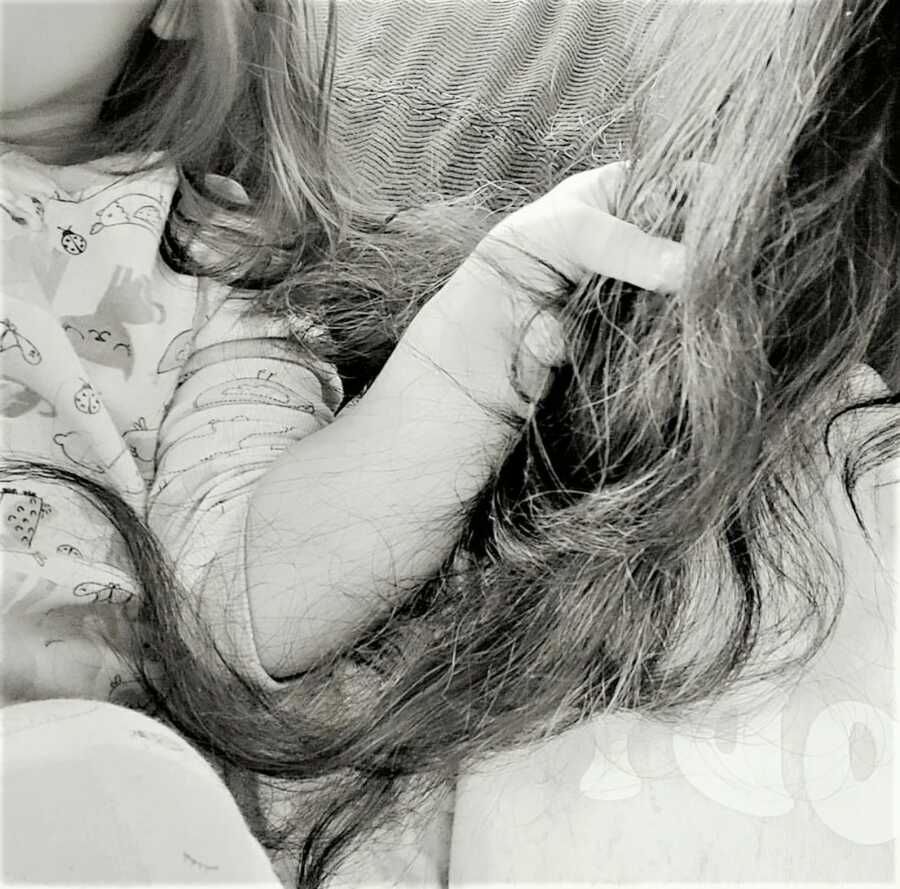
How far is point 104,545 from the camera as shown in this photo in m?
0.46

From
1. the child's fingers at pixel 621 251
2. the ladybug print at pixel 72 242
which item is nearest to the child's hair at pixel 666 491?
the child's fingers at pixel 621 251

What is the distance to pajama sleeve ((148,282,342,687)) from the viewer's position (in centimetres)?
48

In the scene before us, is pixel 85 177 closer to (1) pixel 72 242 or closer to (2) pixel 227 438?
(1) pixel 72 242

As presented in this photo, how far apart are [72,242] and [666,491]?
312 mm

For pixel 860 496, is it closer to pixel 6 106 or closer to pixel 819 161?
pixel 819 161

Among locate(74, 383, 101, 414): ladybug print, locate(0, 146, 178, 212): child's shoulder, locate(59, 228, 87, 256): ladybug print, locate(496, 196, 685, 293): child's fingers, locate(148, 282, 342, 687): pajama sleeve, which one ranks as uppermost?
locate(496, 196, 685, 293): child's fingers

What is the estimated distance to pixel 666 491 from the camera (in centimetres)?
43

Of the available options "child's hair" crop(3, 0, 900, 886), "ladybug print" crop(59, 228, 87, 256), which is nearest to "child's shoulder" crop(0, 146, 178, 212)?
"ladybug print" crop(59, 228, 87, 256)

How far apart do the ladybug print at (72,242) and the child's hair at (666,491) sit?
0.44 ft

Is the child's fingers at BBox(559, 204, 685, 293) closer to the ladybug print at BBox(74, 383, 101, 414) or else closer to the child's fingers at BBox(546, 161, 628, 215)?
the child's fingers at BBox(546, 161, 628, 215)

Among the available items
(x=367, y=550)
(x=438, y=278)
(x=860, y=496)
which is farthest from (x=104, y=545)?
(x=860, y=496)

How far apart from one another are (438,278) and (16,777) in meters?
0.33

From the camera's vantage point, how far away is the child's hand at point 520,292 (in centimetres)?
45

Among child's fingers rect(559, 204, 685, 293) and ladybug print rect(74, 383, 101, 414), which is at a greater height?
child's fingers rect(559, 204, 685, 293)
